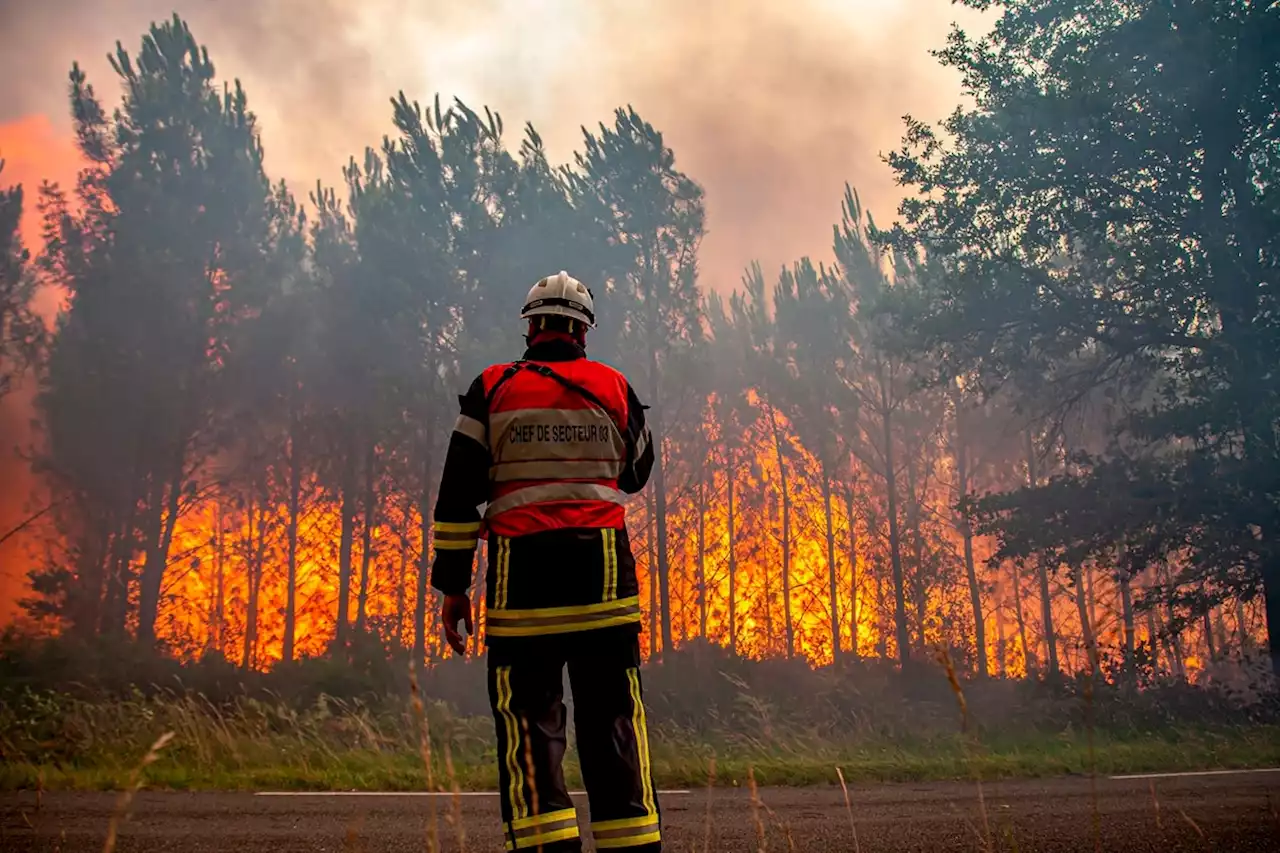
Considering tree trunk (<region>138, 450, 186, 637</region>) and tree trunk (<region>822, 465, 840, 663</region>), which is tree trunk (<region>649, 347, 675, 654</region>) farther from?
tree trunk (<region>138, 450, 186, 637</region>)

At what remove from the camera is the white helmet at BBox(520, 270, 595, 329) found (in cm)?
332

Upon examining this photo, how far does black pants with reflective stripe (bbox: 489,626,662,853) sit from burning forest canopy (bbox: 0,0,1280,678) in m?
9.96

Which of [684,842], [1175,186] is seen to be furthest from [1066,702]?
[684,842]

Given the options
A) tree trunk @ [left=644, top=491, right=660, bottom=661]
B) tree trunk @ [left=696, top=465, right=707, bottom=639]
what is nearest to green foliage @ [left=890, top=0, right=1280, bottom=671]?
tree trunk @ [left=644, top=491, right=660, bottom=661]

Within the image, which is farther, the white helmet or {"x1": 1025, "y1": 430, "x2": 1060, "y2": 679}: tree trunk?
{"x1": 1025, "y1": 430, "x2": 1060, "y2": 679}: tree trunk

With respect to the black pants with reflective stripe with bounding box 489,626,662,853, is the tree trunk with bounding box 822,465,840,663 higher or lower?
higher

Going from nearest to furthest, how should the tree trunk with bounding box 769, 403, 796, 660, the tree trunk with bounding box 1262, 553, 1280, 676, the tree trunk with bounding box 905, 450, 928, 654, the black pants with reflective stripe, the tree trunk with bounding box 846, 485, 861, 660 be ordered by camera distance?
the black pants with reflective stripe → the tree trunk with bounding box 1262, 553, 1280, 676 → the tree trunk with bounding box 905, 450, 928, 654 → the tree trunk with bounding box 846, 485, 861, 660 → the tree trunk with bounding box 769, 403, 796, 660

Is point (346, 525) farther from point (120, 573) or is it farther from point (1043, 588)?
point (1043, 588)

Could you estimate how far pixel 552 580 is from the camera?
296 cm

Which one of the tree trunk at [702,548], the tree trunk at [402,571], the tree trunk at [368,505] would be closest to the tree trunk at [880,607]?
the tree trunk at [702,548]

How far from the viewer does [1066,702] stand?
16.0 m

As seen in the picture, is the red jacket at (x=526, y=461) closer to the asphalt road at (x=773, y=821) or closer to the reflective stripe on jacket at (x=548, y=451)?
the reflective stripe on jacket at (x=548, y=451)

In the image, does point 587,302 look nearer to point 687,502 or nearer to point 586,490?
point 586,490

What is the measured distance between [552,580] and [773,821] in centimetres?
329
